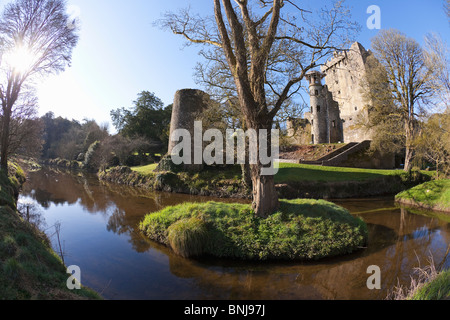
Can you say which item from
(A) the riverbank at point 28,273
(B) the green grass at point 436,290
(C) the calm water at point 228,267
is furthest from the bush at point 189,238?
(B) the green grass at point 436,290

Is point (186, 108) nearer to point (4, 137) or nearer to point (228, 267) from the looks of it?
point (4, 137)

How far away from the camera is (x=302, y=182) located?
1625cm

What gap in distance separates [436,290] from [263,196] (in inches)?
178

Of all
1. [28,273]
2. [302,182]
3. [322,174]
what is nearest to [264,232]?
[28,273]

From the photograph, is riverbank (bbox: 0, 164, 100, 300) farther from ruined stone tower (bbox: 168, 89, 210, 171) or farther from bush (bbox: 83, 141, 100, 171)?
bush (bbox: 83, 141, 100, 171)

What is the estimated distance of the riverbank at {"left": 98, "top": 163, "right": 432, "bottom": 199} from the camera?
627 inches

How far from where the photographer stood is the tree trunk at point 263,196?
7.65 m

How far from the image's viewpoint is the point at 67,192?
1761cm

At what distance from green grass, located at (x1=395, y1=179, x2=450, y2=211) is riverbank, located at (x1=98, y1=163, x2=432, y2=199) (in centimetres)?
239

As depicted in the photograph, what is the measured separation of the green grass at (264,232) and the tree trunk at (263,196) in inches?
8.4

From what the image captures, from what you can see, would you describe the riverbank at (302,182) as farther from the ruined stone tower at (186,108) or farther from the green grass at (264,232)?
the green grass at (264,232)

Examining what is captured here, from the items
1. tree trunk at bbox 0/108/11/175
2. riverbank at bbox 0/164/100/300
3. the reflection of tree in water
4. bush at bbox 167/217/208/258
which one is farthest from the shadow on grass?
tree trunk at bbox 0/108/11/175

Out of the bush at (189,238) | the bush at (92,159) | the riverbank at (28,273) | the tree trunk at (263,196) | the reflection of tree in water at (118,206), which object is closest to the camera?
the riverbank at (28,273)
